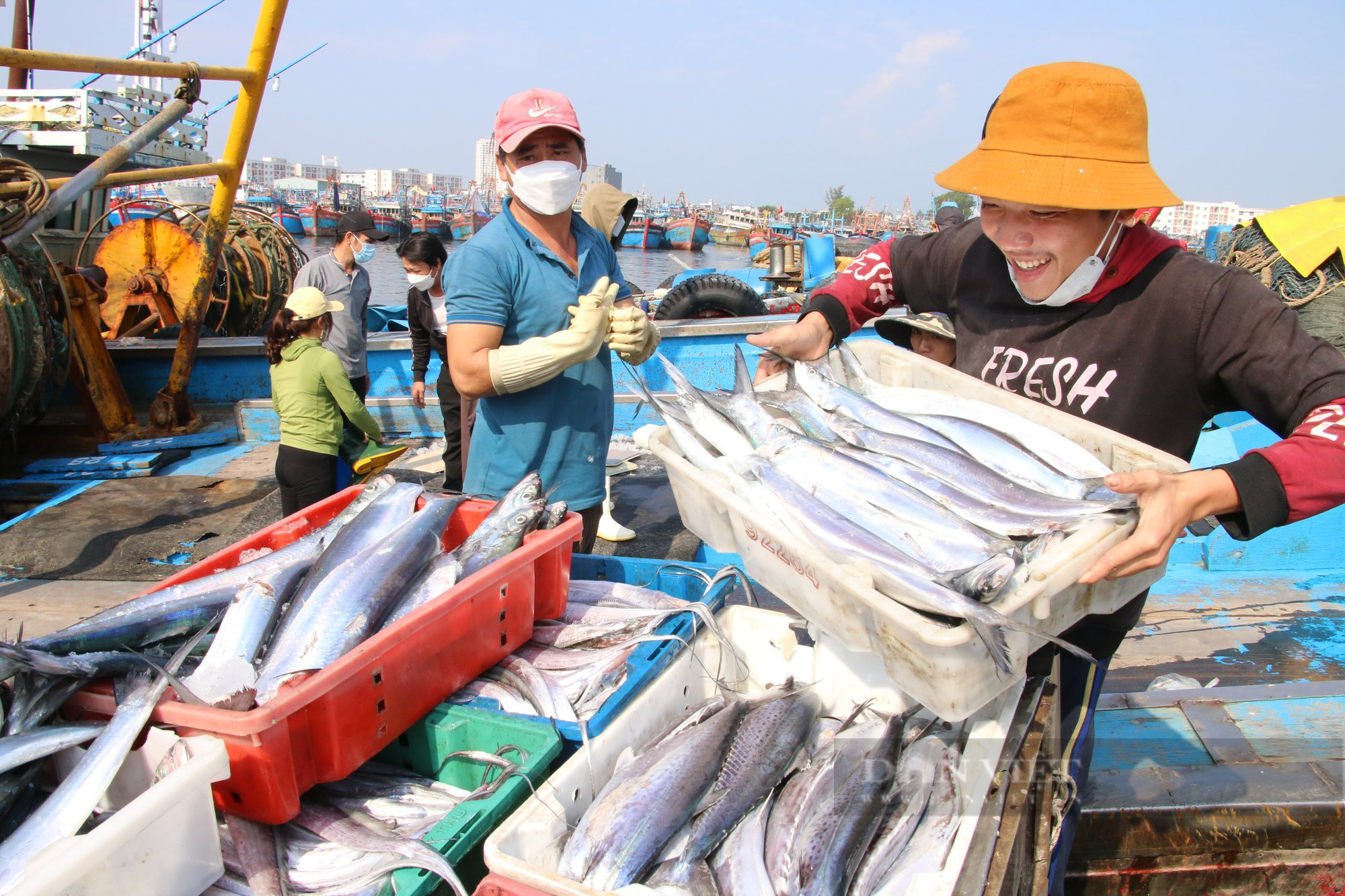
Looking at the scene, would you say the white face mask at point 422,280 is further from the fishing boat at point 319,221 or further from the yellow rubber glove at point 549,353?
the fishing boat at point 319,221

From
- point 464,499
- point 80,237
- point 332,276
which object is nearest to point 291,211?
point 80,237

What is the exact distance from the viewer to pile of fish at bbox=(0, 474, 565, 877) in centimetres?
157

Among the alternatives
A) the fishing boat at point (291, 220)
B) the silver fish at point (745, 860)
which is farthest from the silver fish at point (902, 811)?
the fishing boat at point (291, 220)

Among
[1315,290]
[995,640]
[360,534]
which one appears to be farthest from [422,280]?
[1315,290]

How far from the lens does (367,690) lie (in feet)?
5.91

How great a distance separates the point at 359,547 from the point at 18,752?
0.85 m

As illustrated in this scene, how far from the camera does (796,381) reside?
2.41 m

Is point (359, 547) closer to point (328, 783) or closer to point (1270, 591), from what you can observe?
point (328, 783)

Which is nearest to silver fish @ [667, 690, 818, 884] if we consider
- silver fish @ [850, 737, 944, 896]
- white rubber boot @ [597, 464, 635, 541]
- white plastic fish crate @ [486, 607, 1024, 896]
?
white plastic fish crate @ [486, 607, 1024, 896]

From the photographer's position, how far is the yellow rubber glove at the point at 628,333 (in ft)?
9.84

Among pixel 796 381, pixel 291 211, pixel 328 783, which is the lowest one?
pixel 328 783

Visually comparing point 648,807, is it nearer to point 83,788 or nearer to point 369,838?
point 369,838

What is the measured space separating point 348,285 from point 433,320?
4.76 feet

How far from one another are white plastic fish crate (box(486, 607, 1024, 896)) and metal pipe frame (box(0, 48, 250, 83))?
170 inches
